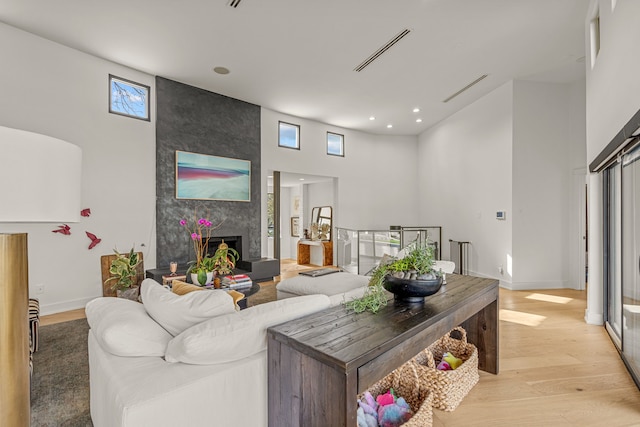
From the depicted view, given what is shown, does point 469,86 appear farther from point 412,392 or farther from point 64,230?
point 64,230

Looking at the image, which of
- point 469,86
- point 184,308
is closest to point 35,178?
point 184,308

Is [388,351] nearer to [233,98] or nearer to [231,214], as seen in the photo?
[231,214]

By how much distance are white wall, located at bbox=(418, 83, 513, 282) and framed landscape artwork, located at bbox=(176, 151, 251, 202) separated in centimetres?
449

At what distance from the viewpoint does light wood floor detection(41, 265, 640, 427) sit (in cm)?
198

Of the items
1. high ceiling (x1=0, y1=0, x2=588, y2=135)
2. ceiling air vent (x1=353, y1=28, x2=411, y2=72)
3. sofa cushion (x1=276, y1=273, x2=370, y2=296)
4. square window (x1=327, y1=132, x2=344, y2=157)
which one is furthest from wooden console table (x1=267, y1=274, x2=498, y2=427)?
square window (x1=327, y1=132, x2=344, y2=157)

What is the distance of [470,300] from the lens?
6.67 ft

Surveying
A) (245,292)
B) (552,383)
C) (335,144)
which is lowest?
(552,383)

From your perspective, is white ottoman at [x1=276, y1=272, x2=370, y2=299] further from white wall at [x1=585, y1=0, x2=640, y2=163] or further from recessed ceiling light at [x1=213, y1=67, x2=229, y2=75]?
recessed ceiling light at [x1=213, y1=67, x2=229, y2=75]

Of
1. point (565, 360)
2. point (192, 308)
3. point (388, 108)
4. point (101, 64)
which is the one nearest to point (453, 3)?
point (388, 108)

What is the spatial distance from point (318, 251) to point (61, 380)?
20.7 ft

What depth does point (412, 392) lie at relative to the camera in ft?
6.38

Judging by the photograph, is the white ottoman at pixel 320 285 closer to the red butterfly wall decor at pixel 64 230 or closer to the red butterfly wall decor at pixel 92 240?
the red butterfly wall decor at pixel 92 240

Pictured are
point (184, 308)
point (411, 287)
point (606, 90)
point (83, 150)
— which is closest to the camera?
point (184, 308)

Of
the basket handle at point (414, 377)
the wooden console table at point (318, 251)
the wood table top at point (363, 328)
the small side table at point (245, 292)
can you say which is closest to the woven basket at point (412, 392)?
the basket handle at point (414, 377)
